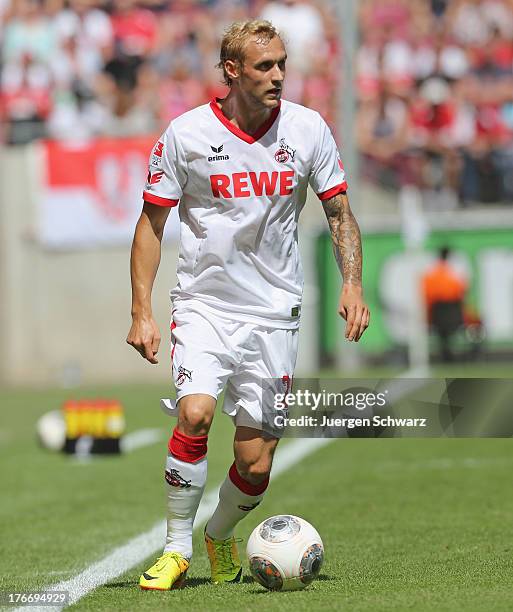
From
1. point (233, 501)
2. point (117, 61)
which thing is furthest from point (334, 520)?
point (117, 61)

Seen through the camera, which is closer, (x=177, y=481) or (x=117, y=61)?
(x=177, y=481)

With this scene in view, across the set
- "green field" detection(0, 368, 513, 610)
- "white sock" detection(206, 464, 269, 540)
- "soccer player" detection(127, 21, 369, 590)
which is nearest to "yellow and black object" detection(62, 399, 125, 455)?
"green field" detection(0, 368, 513, 610)

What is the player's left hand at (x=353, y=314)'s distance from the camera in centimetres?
592

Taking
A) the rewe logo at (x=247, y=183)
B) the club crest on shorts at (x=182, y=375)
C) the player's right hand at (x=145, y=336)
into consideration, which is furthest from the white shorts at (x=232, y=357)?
the rewe logo at (x=247, y=183)

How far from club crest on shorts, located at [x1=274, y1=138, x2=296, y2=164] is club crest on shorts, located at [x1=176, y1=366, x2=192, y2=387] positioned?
3.18 feet

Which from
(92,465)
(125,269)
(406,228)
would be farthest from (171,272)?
(92,465)

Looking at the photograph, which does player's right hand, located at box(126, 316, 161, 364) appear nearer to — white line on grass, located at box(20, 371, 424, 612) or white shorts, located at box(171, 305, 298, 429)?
white shorts, located at box(171, 305, 298, 429)

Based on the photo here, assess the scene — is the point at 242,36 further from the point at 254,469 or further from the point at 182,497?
the point at 182,497

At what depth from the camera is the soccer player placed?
6.01 meters

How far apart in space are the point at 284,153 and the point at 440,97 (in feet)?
55.9

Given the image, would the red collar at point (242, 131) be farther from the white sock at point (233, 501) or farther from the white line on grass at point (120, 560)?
the white sock at point (233, 501)

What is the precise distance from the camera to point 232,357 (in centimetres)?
608

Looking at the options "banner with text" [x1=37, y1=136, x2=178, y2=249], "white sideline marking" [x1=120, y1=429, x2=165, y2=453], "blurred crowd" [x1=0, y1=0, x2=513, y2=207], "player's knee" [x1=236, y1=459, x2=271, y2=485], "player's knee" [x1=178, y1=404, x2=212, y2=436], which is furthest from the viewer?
"banner with text" [x1=37, y1=136, x2=178, y2=249]

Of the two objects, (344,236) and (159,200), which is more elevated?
(159,200)
